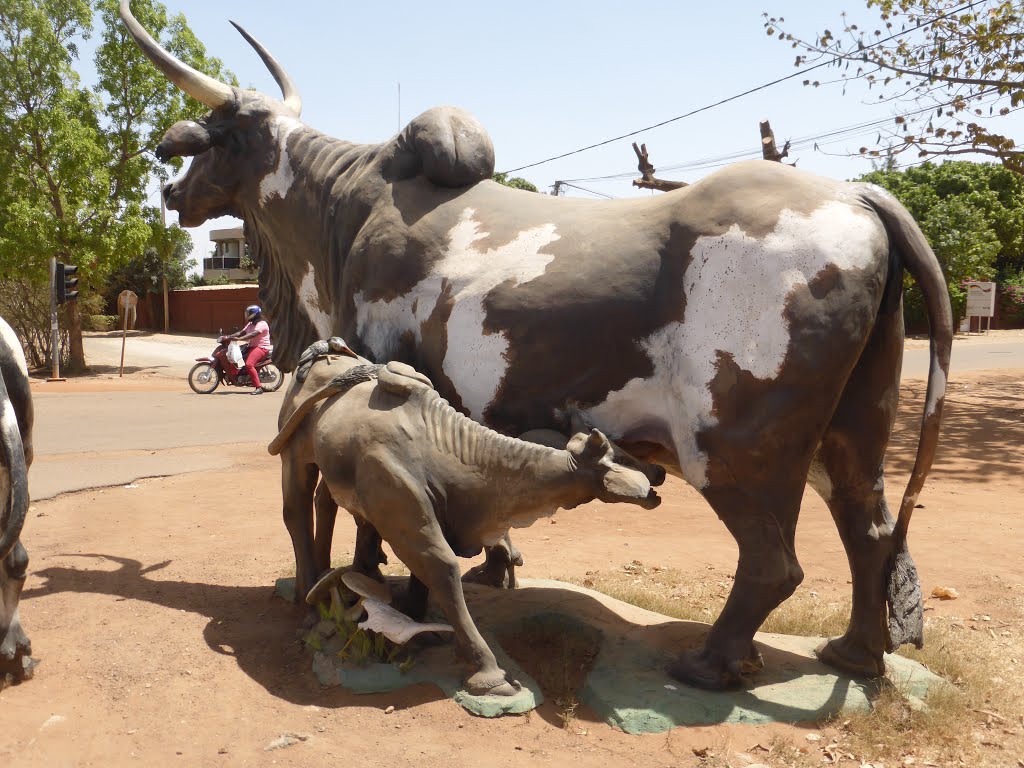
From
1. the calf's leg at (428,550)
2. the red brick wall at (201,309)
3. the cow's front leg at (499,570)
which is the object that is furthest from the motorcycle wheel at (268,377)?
the red brick wall at (201,309)

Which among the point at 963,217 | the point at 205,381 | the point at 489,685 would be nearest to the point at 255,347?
the point at 205,381

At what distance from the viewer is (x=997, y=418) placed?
11961mm

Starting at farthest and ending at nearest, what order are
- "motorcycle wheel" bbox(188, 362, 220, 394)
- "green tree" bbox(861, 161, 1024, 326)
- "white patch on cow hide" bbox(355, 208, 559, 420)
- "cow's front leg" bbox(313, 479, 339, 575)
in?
"green tree" bbox(861, 161, 1024, 326), "motorcycle wheel" bbox(188, 362, 220, 394), "cow's front leg" bbox(313, 479, 339, 575), "white patch on cow hide" bbox(355, 208, 559, 420)

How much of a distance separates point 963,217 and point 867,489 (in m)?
28.9

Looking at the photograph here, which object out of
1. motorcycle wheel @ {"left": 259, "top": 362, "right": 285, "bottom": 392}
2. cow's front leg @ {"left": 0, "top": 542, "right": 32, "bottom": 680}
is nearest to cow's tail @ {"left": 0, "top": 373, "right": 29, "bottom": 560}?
cow's front leg @ {"left": 0, "top": 542, "right": 32, "bottom": 680}

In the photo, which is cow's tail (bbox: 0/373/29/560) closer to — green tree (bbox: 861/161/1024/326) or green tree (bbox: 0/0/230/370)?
green tree (bbox: 0/0/230/370)

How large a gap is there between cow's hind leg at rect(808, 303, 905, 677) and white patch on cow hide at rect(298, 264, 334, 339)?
246 centimetres

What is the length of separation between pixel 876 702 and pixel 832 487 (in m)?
0.84

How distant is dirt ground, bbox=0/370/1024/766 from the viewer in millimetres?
3029

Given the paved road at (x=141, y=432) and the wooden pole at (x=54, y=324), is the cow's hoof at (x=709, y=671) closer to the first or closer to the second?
the paved road at (x=141, y=432)

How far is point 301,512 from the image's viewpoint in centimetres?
402

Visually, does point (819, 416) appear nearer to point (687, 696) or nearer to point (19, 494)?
point (687, 696)

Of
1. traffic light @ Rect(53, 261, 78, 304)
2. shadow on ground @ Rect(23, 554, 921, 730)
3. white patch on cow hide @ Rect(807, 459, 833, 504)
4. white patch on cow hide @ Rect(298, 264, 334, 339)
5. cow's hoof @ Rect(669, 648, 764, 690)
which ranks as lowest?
A: shadow on ground @ Rect(23, 554, 921, 730)

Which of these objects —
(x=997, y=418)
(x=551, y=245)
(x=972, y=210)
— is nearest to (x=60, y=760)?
(x=551, y=245)
